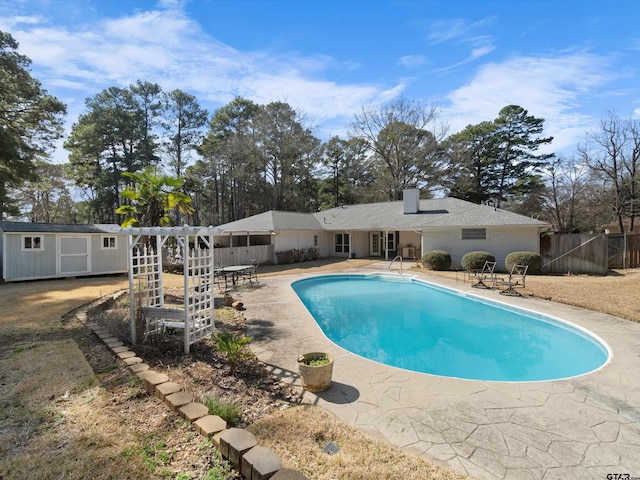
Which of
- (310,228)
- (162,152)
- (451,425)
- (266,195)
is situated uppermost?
(162,152)

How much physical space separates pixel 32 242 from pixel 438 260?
19202 mm

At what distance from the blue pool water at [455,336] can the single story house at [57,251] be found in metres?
10.4

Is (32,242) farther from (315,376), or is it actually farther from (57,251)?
(315,376)

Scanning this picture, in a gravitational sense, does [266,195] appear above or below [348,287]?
above

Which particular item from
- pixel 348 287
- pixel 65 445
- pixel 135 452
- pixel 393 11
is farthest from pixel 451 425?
pixel 393 11

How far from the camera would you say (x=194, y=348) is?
6.00 m

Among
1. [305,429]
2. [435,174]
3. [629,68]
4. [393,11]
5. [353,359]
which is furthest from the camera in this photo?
[435,174]

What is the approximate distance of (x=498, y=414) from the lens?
3844 mm

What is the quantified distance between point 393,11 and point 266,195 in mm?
26879

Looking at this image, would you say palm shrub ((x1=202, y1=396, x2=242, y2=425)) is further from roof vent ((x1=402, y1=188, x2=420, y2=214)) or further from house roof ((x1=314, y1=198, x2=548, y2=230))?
roof vent ((x1=402, y1=188, x2=420, y2=214))

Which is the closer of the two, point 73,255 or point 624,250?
point 73,255

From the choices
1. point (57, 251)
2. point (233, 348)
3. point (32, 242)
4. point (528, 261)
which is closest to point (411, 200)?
point (528, 261)

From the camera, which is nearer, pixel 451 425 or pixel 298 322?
pixel 451 425

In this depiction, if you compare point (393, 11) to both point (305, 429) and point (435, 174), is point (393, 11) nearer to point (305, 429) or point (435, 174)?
point (305, 429)
